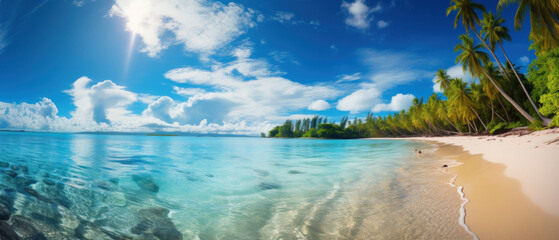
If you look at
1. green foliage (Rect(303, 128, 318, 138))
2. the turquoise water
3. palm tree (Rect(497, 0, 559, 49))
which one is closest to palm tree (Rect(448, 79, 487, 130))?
palm tree (Rect(497, 0, 559, 49))

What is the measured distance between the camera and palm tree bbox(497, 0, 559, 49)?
47.9 feet

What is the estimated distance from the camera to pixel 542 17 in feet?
49.4

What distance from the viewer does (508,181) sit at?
5.69 meters

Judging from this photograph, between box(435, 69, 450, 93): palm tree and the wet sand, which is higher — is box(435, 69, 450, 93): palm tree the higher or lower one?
the higher one

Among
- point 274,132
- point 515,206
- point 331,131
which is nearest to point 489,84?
→ point 515,206

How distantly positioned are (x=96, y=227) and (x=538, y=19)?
2556cm

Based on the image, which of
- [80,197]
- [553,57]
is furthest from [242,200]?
[553,57]

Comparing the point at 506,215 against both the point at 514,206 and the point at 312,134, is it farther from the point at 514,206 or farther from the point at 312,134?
the point at 312,134

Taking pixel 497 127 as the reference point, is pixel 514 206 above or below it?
below

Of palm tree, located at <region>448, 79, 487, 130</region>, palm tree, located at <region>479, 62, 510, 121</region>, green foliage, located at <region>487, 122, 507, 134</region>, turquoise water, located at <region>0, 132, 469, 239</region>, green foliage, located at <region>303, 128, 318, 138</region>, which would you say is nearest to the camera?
turquoise water, located at <region>0, 132, 469, 239</region>

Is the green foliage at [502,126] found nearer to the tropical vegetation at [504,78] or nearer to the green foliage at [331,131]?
the tropical vegetation at [504,78]

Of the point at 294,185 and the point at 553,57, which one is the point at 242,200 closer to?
the point at 294,185

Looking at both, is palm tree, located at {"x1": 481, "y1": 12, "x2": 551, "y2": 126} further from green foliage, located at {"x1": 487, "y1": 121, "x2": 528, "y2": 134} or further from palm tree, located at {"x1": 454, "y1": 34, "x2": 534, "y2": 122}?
green foliage, located at {"x1": 487, "y1": 121, "x2": 528, "y2": 134}

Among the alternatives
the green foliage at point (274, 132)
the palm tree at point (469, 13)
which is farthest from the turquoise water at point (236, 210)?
the green foliage at point (274, 132)
